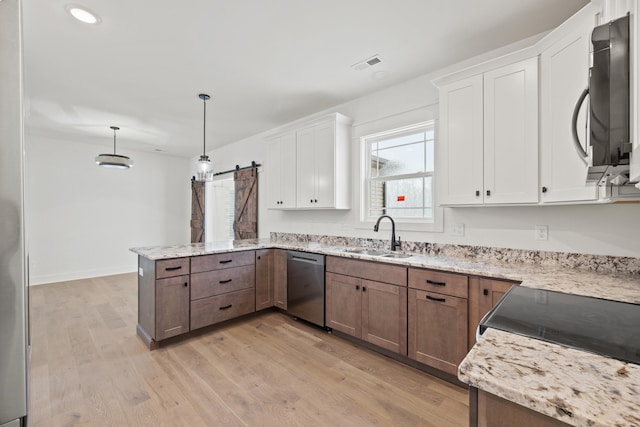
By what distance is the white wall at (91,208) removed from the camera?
5.09 metres

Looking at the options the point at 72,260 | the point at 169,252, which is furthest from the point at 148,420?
the point at 72,260

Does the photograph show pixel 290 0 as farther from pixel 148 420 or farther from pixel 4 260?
pixel 148 420

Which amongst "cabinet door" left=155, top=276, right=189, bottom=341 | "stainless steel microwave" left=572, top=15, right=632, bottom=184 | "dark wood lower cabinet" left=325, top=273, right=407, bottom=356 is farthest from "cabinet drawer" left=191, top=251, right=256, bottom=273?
"stainless steel microwave" left=572, top=15, right=632, bottom=184

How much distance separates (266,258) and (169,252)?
1124 millimetres

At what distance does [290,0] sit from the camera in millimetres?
1912

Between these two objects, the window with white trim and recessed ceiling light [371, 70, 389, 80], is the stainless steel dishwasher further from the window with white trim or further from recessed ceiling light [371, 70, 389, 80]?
recessed ceiling light [371, 70, 389, 80]

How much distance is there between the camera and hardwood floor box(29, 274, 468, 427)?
1826 mm

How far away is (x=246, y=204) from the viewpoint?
5207 mm

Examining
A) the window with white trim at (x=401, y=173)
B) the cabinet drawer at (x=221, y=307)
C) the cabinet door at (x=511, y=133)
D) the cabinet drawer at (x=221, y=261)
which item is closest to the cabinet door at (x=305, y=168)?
the window with white trim at (x=401, y=173)

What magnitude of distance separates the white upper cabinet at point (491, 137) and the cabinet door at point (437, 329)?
0.83 m

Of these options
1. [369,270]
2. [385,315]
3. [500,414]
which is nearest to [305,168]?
[369,270]

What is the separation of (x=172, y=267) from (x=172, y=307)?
39 cm

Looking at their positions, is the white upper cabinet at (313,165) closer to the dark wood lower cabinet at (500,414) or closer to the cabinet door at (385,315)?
the cabinet door at (385,315)

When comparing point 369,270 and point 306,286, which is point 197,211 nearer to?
point 306,286
